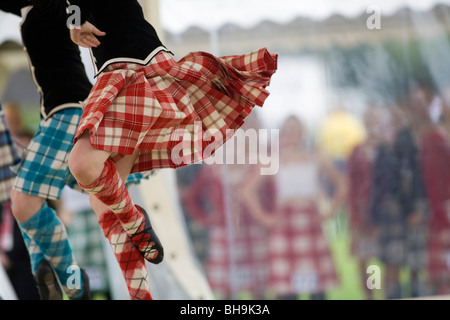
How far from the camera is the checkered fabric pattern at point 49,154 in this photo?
1.71m

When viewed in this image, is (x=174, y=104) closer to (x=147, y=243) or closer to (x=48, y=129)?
(x=147, y=243)

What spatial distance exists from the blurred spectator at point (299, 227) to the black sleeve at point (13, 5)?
1.93 meters

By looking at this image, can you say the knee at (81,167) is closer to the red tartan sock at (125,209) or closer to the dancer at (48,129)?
the red tartan sock at (125,209)

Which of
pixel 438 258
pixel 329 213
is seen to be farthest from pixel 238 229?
pixel 438 258

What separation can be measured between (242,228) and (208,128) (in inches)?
82.9

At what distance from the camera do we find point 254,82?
1.50 m

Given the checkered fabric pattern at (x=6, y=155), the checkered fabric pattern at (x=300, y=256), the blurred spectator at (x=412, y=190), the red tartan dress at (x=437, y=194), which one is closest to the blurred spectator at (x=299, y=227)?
the checkered fabric pattern at (x=300, y=256)

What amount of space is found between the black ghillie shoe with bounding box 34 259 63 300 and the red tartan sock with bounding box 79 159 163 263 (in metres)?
0.40

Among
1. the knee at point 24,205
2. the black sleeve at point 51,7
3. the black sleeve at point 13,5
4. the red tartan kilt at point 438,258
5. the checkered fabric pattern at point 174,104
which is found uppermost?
the black sleeve at point 13,5

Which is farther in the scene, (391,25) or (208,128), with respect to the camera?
(391,25)

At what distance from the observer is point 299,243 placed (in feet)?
11.7
